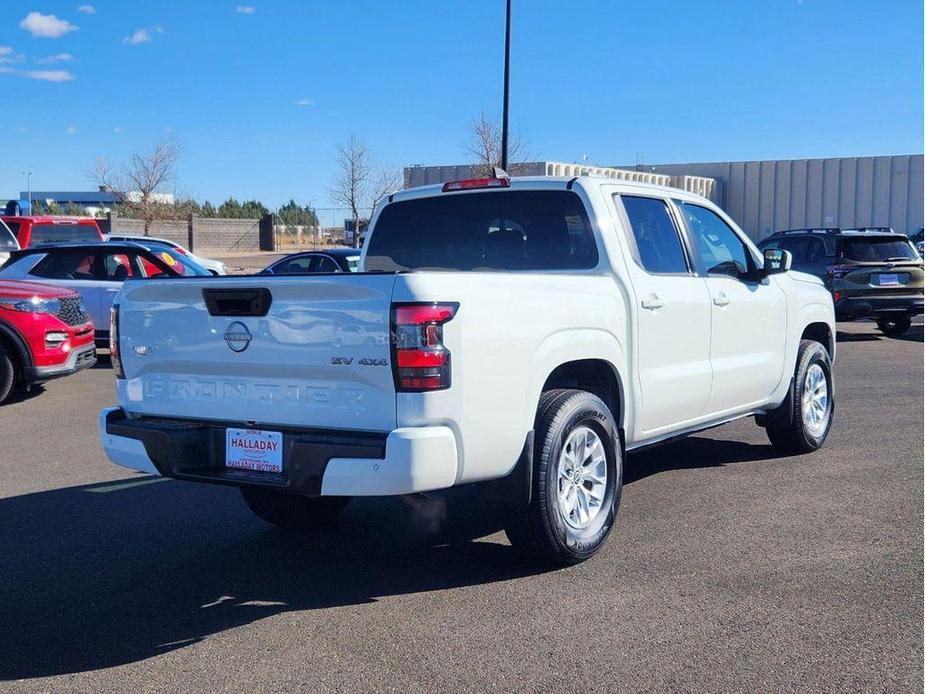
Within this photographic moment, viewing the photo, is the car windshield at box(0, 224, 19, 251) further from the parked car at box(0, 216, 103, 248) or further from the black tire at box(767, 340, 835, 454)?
the black tire at box(767, 340, 835, 454)

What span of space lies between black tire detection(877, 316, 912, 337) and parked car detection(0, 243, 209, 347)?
12.3 meters

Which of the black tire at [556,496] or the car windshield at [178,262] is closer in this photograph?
the black tire at [556,496]

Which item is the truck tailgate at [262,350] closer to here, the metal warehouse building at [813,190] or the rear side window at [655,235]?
the rear side window at [655,235]

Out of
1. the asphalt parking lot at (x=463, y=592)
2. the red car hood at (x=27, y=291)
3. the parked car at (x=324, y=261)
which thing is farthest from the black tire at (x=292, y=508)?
the parked car at (x=324, y=261)

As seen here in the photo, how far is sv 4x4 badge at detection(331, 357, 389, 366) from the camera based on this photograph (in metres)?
4.29

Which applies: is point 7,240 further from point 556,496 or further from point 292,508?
point 556,496

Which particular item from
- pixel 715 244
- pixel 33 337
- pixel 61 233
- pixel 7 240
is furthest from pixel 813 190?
pixel 715 244

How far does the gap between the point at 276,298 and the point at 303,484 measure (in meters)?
0.85

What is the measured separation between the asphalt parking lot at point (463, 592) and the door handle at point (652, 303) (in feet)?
4.20

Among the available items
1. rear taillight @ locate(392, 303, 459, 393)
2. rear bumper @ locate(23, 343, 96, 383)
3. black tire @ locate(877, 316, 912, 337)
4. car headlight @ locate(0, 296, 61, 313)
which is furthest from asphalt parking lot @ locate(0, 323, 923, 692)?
black tire @ locate(877, 316, 912, 337)

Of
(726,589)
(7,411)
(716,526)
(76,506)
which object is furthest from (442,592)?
(7,411)

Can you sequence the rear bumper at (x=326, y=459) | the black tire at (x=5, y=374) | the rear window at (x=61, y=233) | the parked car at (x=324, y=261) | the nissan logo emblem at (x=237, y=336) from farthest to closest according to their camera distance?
the rear window at (x=61, y=233) < the parked car at (x=324, y=261) < the black tire at (x=5, y=374) < the nissan logo emblem at (x=237, y=336) < the rear bumper at (x=326, y=459)

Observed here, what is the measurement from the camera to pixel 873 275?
1669 cm

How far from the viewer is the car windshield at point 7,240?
1775 centimetres
